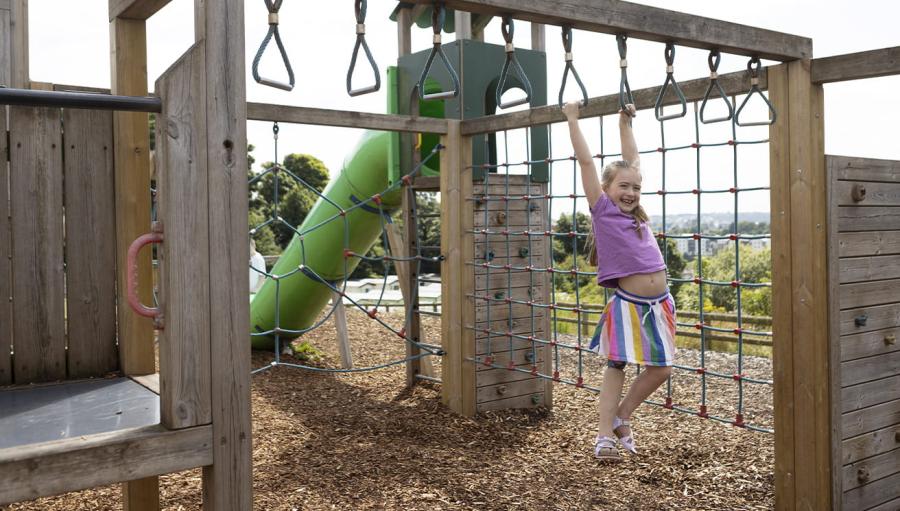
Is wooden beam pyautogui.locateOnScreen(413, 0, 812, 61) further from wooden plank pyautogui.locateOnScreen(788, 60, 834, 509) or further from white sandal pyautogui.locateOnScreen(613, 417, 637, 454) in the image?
white sandal pyautogui.locateOnScreen(613, 417, 637, 454)

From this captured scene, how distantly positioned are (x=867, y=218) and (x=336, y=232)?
16.1ft

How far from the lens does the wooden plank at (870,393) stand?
369 centimetres

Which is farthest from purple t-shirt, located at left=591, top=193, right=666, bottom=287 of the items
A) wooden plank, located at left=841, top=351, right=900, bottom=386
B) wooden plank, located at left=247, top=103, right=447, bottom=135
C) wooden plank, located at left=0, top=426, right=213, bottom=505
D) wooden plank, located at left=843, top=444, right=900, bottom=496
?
wooden plank, located at left=247, top=103, right=447, bottom=135

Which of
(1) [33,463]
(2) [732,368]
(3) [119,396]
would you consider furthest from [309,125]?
(2) [732,368]

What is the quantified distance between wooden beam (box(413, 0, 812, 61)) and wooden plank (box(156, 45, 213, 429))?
0.80m

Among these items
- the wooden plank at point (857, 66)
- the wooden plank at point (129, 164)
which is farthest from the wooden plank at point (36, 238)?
the wooden plank at point (857, 66)

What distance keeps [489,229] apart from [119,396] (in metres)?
3.49

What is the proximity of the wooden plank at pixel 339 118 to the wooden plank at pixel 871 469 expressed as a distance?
11.0ft

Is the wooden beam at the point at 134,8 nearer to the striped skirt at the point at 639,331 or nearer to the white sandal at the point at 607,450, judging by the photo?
the striped skirt at the point at 639,331

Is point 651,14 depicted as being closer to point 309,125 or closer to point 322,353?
point 309,125

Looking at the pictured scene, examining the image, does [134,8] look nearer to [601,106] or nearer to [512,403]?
[601,106]

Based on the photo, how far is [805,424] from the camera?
3.62 metres

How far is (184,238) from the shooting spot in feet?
7.12

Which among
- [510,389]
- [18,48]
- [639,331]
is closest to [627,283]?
[639,331]
